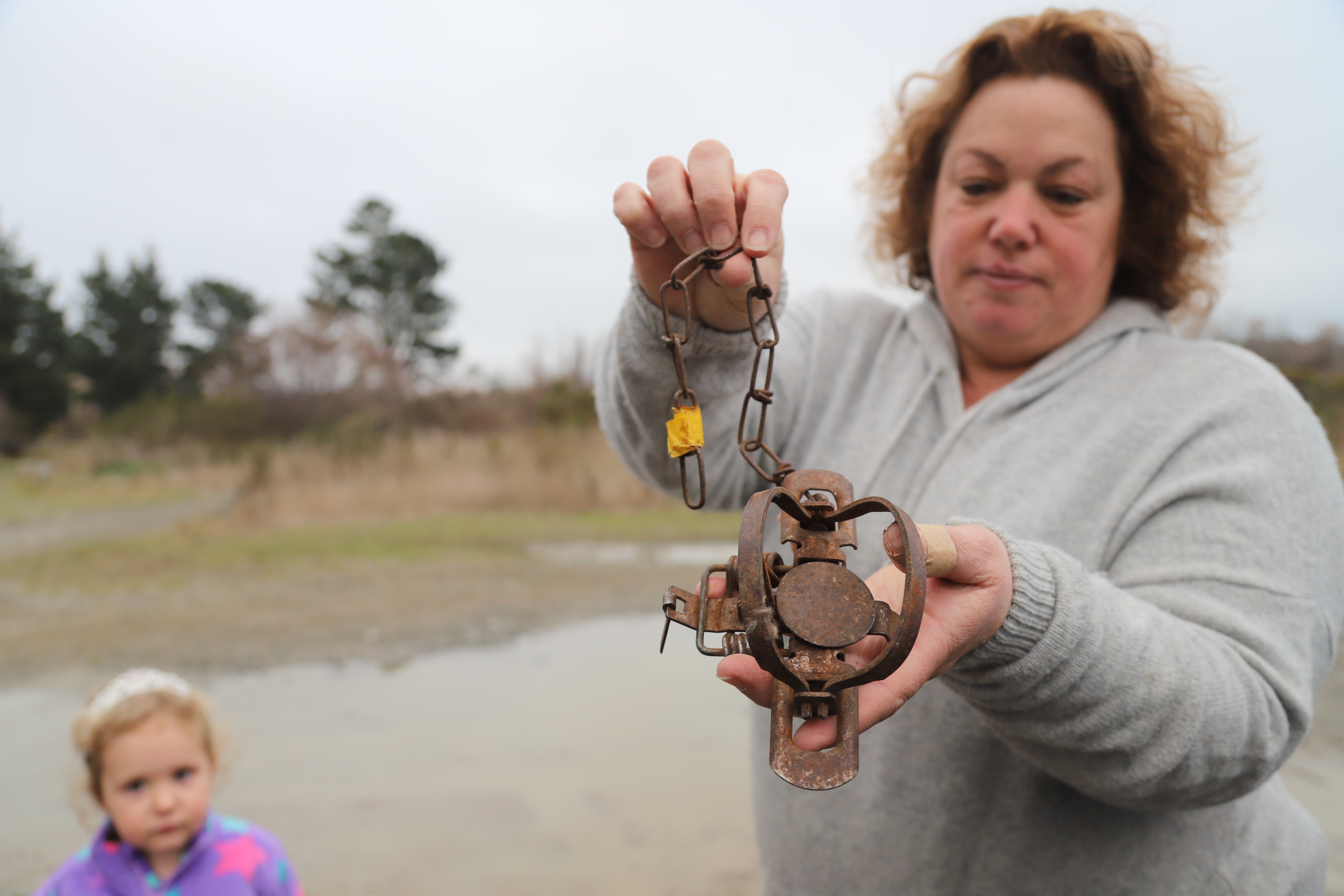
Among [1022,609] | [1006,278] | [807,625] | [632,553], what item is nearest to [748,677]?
[807,625]

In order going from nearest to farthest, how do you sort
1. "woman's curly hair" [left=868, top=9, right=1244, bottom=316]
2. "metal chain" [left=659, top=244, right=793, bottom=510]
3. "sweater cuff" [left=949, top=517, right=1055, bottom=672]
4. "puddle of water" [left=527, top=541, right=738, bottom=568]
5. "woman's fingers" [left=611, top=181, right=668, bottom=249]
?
"sweater cuff" [left=949, top=517, right=1055, bottom=672], "metal chain" [left=659, top=244, right=793, bottom=510], "woman's fingers" [left=611, top=181, right=668, bottom=249], "woman's curly hair" [left=868, top=9, right=1244, bottom=316], "puddle of water" [left=527, top=541, right=738, bottom=568]

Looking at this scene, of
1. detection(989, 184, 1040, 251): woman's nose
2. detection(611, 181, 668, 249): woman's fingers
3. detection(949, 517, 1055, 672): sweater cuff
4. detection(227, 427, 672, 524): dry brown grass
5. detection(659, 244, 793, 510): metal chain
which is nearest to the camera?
detection(949, 517, 1055, 672): sweater cuff

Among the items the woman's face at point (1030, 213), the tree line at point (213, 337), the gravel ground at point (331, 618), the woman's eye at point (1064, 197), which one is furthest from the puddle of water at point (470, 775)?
the tree line at point (213, 337)

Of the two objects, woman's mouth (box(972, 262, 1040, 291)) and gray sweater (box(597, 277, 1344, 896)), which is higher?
woman's mouth (box(972, 262, 1040, 291))

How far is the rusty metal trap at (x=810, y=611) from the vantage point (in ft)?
3.50

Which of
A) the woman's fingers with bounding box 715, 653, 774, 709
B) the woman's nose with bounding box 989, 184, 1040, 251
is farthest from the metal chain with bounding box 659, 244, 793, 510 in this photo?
the woman's nose with bounding box 989, 184, 1040, 251

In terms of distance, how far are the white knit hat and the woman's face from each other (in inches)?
104

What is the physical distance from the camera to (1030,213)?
1.86 meters

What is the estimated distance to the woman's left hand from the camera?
111cm

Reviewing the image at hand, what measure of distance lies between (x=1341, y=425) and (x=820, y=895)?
18.9ft

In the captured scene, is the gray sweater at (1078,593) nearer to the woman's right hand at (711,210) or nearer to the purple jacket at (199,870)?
the woman's right hand at (711,210)

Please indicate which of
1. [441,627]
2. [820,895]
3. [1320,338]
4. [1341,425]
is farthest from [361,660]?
[1341,425]

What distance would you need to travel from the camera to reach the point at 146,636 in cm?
620

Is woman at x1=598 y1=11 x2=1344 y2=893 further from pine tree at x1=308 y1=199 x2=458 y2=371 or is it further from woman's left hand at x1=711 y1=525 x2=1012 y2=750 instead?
pine tree at x1=308 y1=199 x2=458 y2=371
